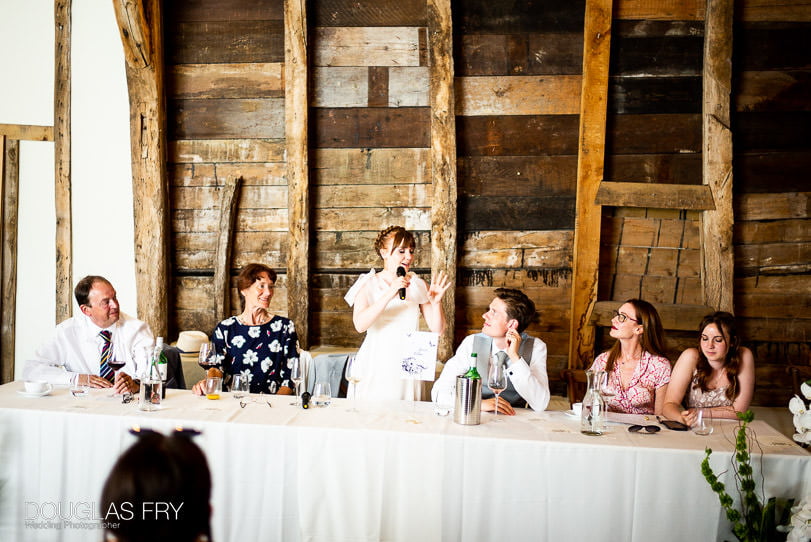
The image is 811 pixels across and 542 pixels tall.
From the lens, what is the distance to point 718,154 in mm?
4102

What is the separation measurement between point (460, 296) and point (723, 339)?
1792mm

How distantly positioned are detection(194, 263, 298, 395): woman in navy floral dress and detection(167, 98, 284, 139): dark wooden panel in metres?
1.31

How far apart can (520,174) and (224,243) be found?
1989 mm

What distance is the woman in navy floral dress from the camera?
11.4 feet

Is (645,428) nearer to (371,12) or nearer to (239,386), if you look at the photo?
(239,386)

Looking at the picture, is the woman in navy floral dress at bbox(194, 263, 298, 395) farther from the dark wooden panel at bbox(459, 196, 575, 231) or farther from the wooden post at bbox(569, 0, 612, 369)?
the wooden post at bbox(569, 0, 612, 369)

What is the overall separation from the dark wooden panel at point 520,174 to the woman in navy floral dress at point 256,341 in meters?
1.56

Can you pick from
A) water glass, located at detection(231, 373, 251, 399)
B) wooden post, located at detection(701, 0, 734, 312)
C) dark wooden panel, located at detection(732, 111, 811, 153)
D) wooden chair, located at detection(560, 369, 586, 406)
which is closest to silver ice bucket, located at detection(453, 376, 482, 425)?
water glass, located at detection(231, 373, 251, 399)

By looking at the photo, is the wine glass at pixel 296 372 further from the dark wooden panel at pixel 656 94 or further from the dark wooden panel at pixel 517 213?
the dark wooden panel at pixel 656 94

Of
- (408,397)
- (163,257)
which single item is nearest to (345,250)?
(163,257)

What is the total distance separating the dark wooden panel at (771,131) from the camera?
4.16m

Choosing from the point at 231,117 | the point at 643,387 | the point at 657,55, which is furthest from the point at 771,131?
the point at 231,117

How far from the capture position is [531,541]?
2.31m

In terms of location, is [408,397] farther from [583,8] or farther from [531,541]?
[583,8]
